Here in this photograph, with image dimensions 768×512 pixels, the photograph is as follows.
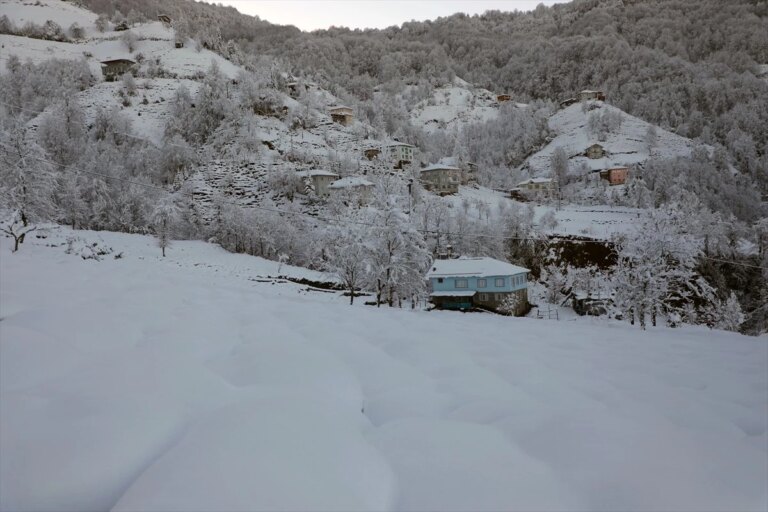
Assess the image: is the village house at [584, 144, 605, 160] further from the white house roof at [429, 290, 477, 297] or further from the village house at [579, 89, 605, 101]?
the white house roof at [429, 290, 477, 297]

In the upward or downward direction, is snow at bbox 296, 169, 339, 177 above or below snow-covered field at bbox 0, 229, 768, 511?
above

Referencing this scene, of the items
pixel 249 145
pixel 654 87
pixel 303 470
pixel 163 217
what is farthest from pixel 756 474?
pixel 654 87

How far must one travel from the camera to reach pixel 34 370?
336cm

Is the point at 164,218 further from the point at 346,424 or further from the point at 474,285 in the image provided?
the point at 346,424

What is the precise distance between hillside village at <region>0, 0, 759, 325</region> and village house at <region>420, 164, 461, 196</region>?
0.21 meters

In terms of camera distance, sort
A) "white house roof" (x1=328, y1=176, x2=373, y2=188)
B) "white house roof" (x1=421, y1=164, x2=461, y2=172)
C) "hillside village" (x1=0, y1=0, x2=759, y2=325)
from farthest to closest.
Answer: "white house roof" (x1=421, y1=164, x2=461, y2=172) < "white house roof" (x1=328, y1=176, x2=373, y2=188) < "hillside village" (x1=0, y1=0, x2=759, y2=325)

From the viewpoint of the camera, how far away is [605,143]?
336 feet

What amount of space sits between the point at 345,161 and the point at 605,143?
7131cm

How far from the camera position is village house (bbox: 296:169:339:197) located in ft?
211

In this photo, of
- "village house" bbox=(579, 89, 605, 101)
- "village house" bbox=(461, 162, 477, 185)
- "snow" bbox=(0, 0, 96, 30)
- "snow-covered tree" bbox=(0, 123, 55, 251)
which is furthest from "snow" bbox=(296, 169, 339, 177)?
"snow" bbox=(0, 0, 96, 30)

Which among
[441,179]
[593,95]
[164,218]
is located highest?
[593,95]

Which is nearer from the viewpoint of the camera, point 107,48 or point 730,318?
point 730,318

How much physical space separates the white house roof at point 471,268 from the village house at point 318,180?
32044 millimetres

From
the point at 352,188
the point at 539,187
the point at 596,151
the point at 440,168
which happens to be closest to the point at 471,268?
the point at 352,188
